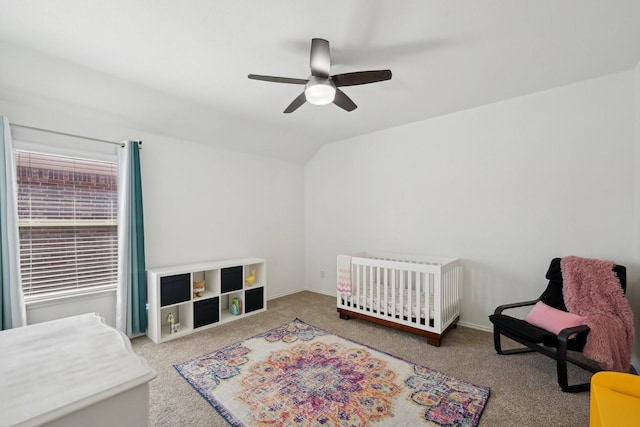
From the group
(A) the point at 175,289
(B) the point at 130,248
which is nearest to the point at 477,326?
(A) the point at 175,289

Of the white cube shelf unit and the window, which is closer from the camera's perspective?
the window

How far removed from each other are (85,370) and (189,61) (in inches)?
82.7

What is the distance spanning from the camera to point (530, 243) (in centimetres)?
283

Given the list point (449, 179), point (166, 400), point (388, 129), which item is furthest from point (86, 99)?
point (449, 179)

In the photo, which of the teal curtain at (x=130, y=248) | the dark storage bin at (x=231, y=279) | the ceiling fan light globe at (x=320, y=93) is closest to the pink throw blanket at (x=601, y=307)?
the ceiling fan light globe at (x=320, y=93)

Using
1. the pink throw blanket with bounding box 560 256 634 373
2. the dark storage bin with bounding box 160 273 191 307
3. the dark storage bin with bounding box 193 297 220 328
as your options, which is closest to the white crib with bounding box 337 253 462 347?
the pink throw blanket with bounding box 560 256 634 373

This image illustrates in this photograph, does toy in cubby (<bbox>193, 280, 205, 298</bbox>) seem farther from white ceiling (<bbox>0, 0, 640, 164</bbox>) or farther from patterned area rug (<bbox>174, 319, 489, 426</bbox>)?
white ceiling (<bbox>0, 0, 640, 164</bbox>)

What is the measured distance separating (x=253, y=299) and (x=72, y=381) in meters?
2.52

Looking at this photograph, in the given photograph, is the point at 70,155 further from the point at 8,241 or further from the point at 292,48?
the point at 292,48

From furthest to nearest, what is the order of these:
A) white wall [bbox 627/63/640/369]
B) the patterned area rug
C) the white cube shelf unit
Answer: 1. the white cube shelf unit
2. white wall [bbox 627/63/640/369]
3. the patterned area rug

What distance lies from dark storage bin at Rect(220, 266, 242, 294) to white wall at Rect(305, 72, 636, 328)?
1.74 m

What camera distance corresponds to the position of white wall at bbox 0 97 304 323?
8.41 ft

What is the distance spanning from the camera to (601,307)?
7.09 feet

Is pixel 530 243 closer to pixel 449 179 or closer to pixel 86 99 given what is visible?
pixel 449 179
